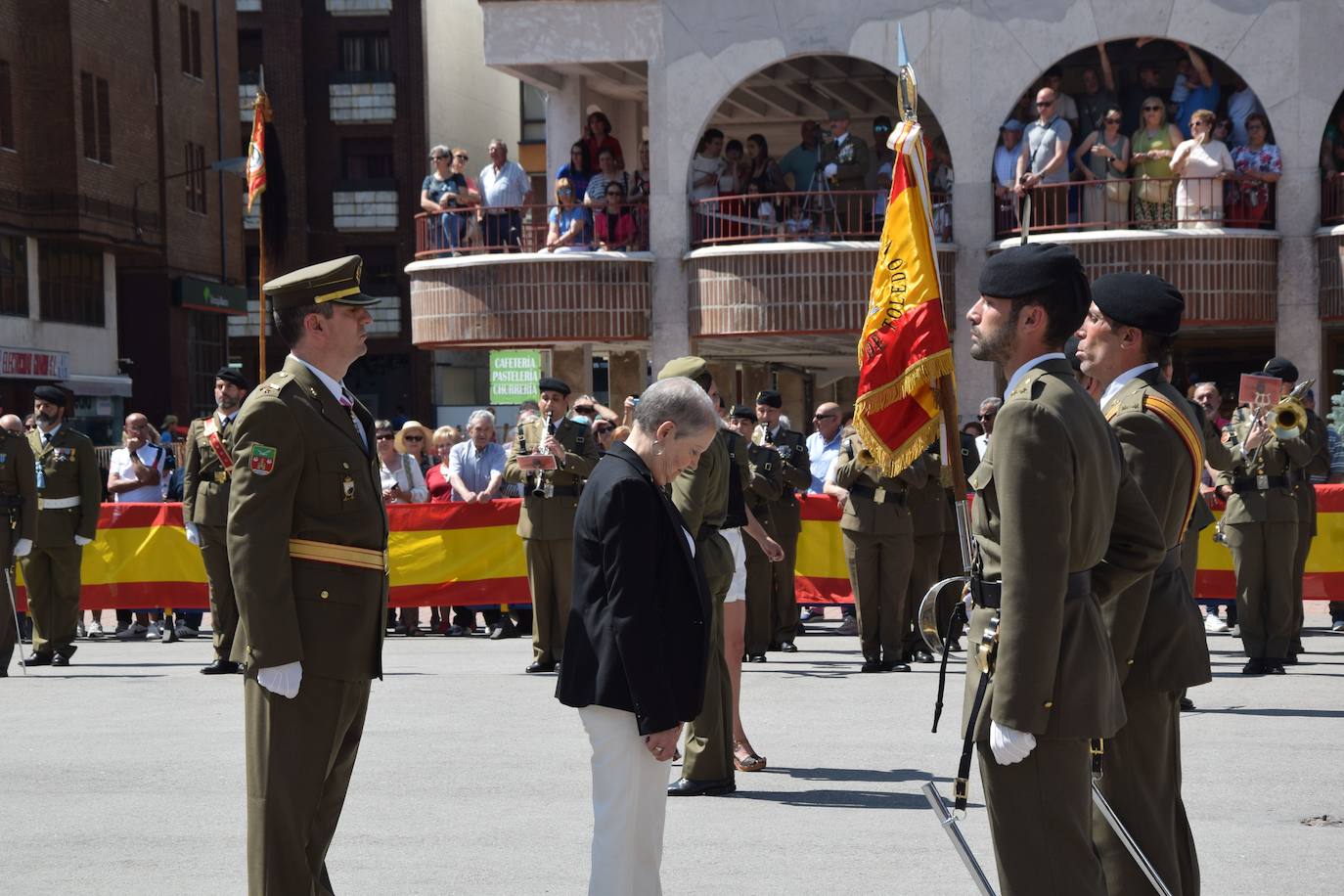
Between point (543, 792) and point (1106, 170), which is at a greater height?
point (1106, 170)

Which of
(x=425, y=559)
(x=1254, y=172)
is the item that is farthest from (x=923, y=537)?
(x=1254, y=172)

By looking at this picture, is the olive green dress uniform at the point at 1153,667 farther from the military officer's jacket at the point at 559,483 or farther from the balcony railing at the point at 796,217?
the balcony railing at the point at 796,217

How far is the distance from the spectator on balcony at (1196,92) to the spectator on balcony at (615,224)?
26.2ft

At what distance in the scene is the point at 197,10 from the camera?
1860 inches

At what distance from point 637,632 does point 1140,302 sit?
6.62 feet

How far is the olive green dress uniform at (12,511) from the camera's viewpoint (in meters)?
13.4

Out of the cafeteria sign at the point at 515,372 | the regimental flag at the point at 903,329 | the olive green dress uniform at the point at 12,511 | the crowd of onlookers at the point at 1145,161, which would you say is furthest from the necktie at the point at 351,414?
the cafeteria sign at the point at 515,372

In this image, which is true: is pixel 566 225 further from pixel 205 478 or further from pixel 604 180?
pixel 205 478

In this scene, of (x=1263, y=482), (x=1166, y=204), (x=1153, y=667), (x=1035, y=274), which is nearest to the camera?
(x=1035, y=274)

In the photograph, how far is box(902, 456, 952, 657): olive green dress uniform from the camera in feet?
45.6

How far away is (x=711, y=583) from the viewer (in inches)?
337

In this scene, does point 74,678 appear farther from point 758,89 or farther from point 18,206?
point 18,206

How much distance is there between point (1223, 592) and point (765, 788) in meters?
8.17

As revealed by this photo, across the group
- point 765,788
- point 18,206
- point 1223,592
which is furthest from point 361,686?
point 18,206
